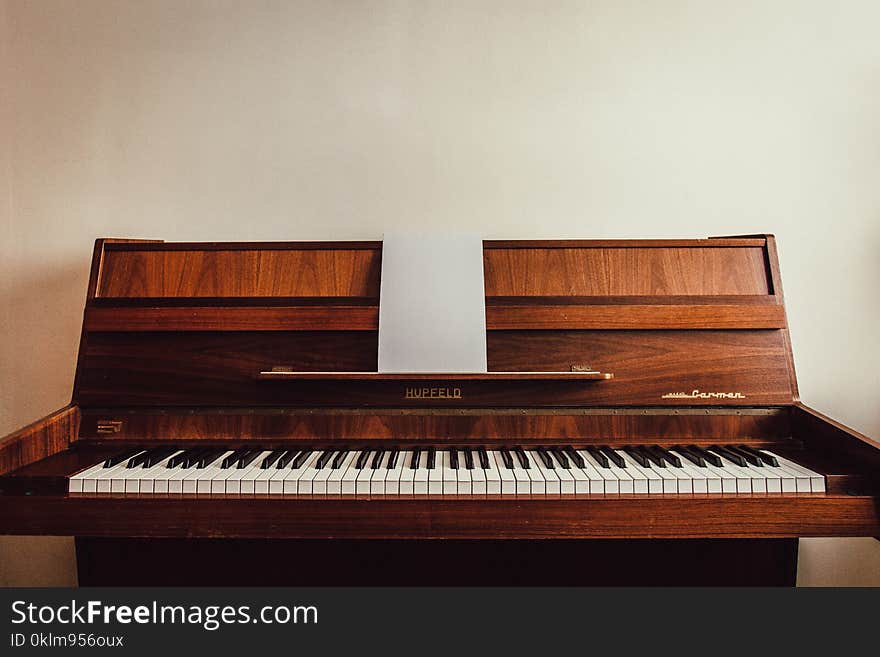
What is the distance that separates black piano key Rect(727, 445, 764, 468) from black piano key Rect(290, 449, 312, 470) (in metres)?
1.13

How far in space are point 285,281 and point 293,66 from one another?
3.40ft

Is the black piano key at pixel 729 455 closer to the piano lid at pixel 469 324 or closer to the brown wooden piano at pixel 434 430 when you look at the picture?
the brown wooden piano at pixel 434 430

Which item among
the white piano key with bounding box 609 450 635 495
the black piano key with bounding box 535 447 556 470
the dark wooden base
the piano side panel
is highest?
the piano side panel

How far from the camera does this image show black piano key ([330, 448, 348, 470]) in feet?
5.39

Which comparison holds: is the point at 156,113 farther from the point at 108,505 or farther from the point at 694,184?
the point at 694,184

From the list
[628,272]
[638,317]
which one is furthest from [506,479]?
[628,272]

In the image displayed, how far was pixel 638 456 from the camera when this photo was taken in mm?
1702

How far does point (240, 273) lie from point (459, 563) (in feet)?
3.66

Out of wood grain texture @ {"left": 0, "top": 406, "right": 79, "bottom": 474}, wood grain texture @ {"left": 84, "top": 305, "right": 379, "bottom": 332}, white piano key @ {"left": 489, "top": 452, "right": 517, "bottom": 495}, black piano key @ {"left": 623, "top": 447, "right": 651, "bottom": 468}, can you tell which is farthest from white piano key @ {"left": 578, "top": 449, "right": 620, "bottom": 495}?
wood grain texture @ {"left": 0, "top": 406, "right": 79, "bottom": 474}

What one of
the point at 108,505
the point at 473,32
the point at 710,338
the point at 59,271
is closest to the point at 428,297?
the point at 710,338

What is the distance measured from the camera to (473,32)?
2.49 metres

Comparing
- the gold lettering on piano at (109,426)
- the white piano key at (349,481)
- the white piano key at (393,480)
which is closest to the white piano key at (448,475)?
the white piano key at (393,480)

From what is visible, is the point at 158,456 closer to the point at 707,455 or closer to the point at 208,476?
the point at 208,476

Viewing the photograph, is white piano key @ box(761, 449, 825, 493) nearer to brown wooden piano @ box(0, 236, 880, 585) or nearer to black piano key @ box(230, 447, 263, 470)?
brown wooden piano @ box(0, 236, 880, 585)
